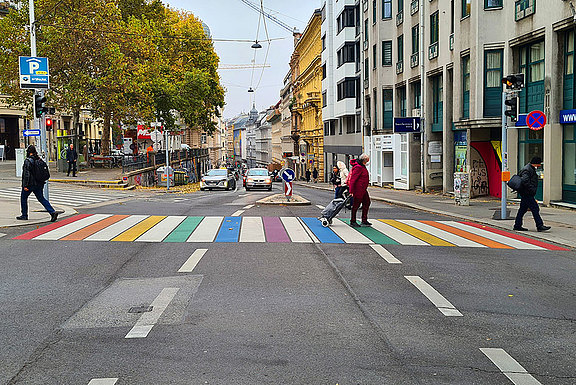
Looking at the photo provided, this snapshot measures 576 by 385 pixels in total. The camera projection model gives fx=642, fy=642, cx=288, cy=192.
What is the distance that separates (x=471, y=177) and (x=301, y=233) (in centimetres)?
1529

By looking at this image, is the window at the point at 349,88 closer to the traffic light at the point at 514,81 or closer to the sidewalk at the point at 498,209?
the sidewalk at the point at 498,209

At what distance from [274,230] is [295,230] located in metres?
0.48

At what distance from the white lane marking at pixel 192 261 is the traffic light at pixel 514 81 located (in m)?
9.92

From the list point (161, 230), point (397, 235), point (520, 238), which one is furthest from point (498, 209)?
point (161, 230)

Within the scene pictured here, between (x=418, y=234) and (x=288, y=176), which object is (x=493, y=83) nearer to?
(x=288, y=176)

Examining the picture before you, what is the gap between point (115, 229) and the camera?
47.2 feet

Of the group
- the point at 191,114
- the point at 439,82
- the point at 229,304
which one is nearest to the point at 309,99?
the point at 191,114

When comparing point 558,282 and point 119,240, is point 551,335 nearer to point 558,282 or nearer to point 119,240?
point 558,282

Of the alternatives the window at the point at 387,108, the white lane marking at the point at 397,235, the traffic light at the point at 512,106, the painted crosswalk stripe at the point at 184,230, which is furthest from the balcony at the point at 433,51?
the painted crosswalk stripe at the point at 184,230

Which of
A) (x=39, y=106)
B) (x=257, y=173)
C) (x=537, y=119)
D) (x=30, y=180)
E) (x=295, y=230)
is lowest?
(x=295, y=230)

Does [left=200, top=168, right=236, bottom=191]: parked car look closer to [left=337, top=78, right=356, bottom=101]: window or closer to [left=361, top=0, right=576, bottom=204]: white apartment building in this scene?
[left=361, top=0, right=576, bottom=204]: white apartment building

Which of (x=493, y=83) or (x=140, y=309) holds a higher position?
(x=493, y=83)

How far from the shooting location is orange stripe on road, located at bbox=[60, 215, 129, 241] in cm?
1304

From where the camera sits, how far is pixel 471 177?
89.4 feet
